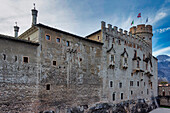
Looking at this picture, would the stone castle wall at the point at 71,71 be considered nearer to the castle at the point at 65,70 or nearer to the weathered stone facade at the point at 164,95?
the castle at the point at 65,70

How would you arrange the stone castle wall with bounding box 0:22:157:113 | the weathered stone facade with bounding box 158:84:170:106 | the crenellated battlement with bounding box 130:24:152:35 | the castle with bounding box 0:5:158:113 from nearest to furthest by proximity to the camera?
the castle with bounding box 0:5:158:113 → the stone castle wall with bounding box 0:22:157:113 → the crenellated battlement with bounding box 130:24:152:35 → the weathered stone facade with bounding box 158:84:170:106

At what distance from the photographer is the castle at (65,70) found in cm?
1595

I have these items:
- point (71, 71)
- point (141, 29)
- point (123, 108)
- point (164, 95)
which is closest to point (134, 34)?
point (141, 29)

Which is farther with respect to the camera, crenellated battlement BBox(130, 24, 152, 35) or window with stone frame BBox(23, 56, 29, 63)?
crenellated battlement BBox(130, 24, 152, 35)

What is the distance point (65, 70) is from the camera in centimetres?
2025

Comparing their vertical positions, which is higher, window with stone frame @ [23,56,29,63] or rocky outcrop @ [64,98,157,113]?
window with stone frame @ [23,56,29,63]

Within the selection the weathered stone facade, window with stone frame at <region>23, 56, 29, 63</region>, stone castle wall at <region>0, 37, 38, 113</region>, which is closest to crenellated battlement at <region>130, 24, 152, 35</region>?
the weathered stone facade

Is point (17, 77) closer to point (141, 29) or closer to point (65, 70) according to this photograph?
point (65, 70)

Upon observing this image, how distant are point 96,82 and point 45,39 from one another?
10.4m

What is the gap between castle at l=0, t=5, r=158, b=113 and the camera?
15.9 meters

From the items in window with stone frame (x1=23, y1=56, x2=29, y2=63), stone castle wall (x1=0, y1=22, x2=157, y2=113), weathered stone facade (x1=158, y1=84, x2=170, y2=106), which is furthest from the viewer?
weathered stone facade (x1=158, y1=84, x2=170, y2=106)

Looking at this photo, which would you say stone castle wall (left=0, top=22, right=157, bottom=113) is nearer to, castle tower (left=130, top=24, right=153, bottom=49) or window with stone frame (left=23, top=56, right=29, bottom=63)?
window with stone frame (left=23, top=56, right=29, bottom=63)

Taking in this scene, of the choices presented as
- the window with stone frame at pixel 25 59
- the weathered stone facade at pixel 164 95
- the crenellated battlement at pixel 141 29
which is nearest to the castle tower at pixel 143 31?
the crenellated battlement at pixel 141 29

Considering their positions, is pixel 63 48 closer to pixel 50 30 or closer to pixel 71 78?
pixel 50 30
